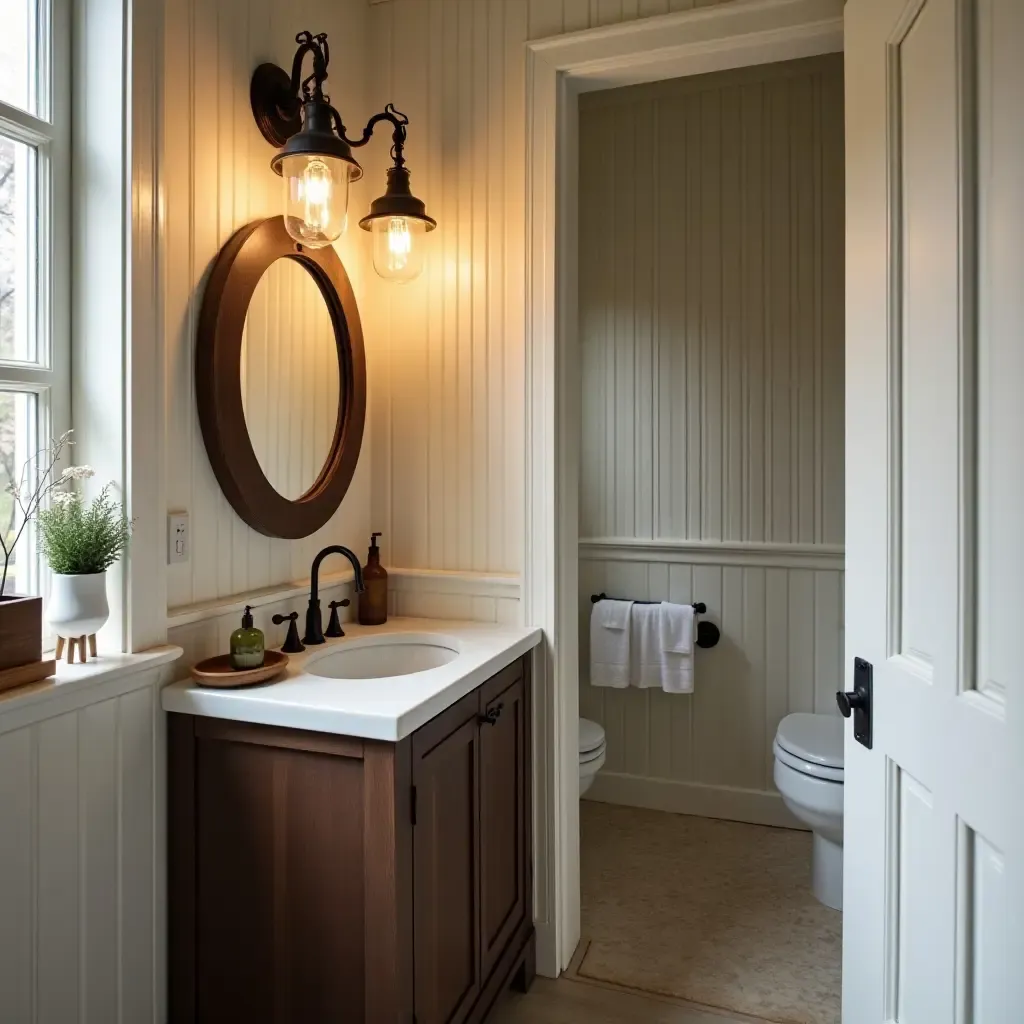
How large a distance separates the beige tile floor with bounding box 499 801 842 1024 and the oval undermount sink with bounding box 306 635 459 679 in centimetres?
86

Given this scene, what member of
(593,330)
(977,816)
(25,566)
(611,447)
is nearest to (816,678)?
(611,447)

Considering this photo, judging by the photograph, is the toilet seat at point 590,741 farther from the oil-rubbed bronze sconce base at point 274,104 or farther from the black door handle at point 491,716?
the oil-rubbed bronze sconce base at point 274,104

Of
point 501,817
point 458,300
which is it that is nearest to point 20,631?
point 501,817

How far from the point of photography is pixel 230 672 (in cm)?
150

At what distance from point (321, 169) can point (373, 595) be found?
3.49ft

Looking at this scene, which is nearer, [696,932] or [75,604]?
[75,604]

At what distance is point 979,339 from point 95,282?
145cm

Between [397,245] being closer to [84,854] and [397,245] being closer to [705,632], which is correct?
[84,854]

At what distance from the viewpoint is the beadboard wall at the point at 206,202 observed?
1.55 metres

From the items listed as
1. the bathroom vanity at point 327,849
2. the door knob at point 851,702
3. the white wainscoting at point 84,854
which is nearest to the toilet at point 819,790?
the door knob at point 851,702

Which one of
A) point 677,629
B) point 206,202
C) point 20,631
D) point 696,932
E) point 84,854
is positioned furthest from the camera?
point 677,629

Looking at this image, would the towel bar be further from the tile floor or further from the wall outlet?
the wall outlet

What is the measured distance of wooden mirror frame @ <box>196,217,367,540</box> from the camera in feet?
5.33

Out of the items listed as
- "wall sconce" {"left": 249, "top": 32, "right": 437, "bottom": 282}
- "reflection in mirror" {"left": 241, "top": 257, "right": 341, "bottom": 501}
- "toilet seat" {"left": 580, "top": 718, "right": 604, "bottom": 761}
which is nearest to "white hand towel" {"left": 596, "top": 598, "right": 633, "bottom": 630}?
"toilet seat" {"left": 580, "top": 718, "right": 604, "bottom": 761}
